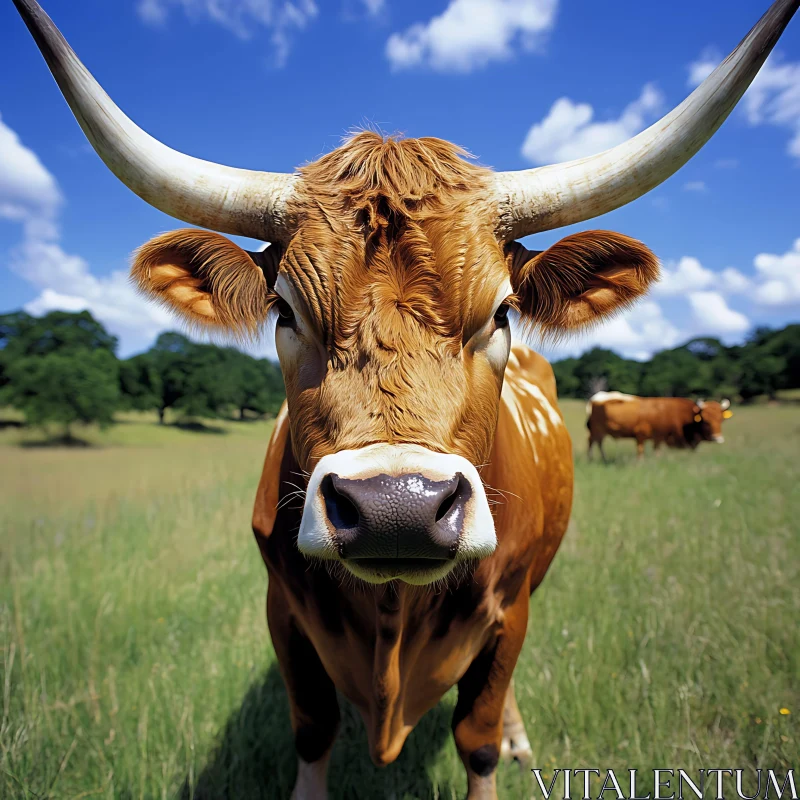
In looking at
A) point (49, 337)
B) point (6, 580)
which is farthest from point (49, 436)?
point (6, 580)

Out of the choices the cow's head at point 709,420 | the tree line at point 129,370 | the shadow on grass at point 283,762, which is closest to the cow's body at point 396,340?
the shadow on grass at point 283,762

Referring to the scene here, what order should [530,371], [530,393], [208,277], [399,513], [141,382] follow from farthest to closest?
[141,382]
[530,371]
[530,393]
[208,277]
[399,513]

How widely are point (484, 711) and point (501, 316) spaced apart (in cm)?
165

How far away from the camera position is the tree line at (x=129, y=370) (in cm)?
1983

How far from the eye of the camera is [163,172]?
1721 mm

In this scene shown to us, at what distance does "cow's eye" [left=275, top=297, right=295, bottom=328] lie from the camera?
1.73 m

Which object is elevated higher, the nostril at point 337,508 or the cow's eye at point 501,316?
the cow's eye at point 501,316

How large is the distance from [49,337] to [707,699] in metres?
32.3

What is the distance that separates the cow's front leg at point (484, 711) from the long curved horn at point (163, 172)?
1.90m

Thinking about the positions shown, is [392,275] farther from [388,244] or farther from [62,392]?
[62,392]

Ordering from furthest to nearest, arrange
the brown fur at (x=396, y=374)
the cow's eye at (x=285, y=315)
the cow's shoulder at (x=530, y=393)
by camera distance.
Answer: the cow's shoulder at (x=530, y=393) < the cow's eye at (x=285, y=315) < the brown fur at (x=396, y=374)

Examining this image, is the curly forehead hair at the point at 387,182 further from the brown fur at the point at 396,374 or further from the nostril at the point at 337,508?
the nostril at the point at 337,508

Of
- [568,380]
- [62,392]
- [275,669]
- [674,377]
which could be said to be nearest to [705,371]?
[674,377]

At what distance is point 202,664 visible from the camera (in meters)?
3.29
